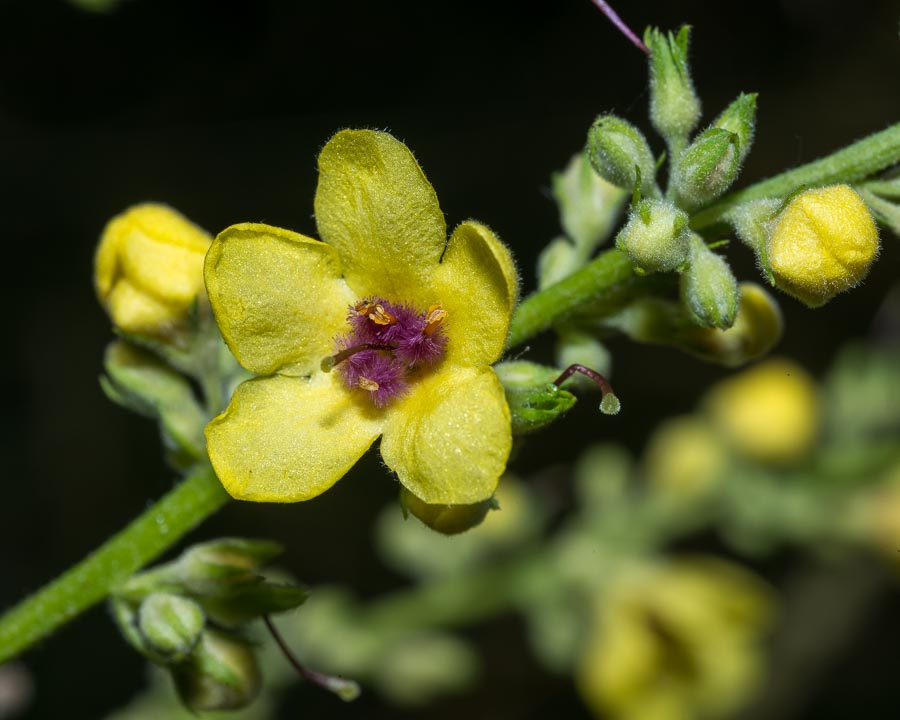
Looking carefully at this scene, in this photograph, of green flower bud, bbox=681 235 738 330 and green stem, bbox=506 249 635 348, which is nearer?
green flower bud, bbox=681 235 738 330

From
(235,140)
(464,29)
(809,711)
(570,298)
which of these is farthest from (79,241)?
(809,711)

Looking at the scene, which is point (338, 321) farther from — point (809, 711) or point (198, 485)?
point (809, 711)

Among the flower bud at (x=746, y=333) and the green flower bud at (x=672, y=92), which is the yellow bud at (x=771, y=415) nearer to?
the flower bud at (x=746, y=333)

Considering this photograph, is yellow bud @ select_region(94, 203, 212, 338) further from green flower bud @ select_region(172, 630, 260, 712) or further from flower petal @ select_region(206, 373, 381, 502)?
green flower bud @ select_region(172, 630, 260, 712)

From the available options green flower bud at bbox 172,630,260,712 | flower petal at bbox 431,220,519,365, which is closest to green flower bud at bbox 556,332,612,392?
flower petal at bbox 431,220,519,365

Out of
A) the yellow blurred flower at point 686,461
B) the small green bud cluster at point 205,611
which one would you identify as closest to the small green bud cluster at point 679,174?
the small green bud cluster at point 205,611

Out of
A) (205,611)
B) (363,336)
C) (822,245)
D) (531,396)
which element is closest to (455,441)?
(531,396)

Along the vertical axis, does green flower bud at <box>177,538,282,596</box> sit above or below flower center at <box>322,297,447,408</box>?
below

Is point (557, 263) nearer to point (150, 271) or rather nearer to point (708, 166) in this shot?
point (708, 166)
